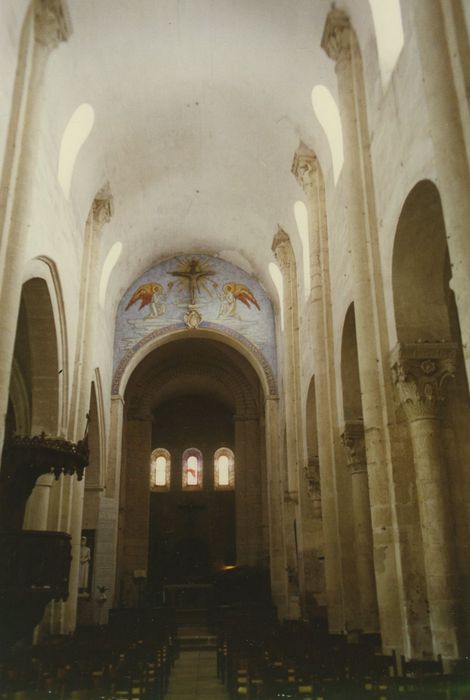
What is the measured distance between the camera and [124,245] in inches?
822

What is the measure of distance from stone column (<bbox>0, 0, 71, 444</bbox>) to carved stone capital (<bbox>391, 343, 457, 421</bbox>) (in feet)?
16.6

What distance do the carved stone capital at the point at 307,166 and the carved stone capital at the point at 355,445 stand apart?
594cm

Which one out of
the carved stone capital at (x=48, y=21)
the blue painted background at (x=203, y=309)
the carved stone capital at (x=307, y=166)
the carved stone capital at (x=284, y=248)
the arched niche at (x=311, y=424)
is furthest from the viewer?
the blue painted background at (x=203, y=309)

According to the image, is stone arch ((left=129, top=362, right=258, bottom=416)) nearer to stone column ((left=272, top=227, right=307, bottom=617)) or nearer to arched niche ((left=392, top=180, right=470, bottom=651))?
stone column ((left=272, top=227, right=307, bottom=617))

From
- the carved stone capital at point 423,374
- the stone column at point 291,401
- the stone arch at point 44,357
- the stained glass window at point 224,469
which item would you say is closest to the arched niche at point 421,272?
the carved stone capital at point 423,374

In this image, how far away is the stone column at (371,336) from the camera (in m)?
9.13

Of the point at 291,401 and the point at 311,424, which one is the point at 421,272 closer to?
the point at 311,424

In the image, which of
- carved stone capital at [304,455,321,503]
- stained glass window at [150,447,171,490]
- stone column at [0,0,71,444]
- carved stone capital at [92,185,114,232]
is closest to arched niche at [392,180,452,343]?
stone column at [0,0,71,444]

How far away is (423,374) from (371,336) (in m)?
1.20

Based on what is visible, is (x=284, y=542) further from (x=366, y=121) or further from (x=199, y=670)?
(x=366, y=121)

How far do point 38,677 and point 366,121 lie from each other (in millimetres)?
8941

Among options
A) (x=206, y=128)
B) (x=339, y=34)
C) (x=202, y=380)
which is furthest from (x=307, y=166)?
(x=202, y=380)

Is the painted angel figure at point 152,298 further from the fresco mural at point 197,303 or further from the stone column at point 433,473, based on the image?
the stone column at point 433,473

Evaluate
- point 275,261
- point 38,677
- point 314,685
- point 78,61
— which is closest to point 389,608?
point 314,685
